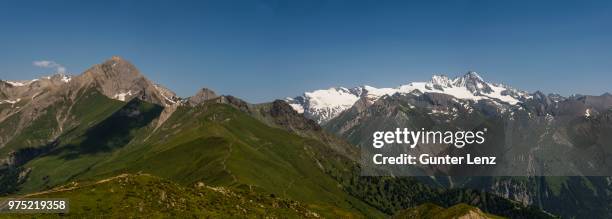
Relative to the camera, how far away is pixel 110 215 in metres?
194

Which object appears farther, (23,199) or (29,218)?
(23,199)

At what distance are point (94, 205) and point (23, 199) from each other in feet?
70.6

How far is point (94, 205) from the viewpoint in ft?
649

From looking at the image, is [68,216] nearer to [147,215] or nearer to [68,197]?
[68,197]

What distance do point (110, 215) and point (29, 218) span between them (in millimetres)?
24020

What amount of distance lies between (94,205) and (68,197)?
958 cm

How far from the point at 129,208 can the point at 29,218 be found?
1217 inches

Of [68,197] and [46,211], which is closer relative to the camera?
[46,211]

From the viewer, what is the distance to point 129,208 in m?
200

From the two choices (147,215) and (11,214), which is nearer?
(11,214)

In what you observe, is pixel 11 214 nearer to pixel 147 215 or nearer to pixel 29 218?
pixel 29 218

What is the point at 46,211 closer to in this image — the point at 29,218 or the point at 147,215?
the point at 29,218

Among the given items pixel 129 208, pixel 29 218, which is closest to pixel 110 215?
pixel 129 208

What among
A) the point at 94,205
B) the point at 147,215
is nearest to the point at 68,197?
the point at 94,205
